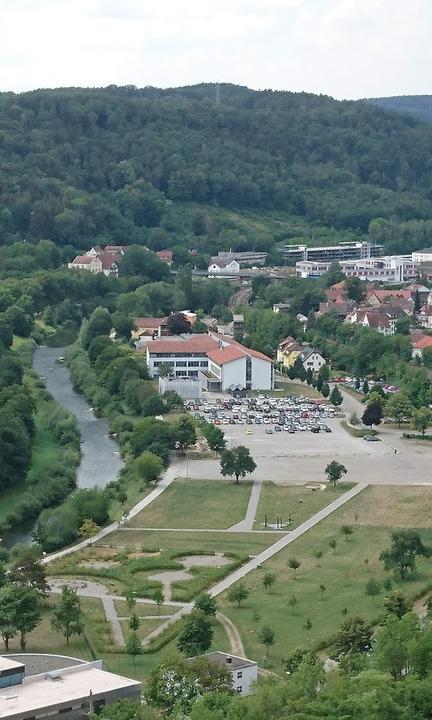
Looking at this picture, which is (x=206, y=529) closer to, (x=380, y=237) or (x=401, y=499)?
(x=401, y=499)

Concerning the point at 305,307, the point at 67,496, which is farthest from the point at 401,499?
the point at 305,307

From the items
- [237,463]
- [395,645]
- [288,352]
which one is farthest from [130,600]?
[288,352]

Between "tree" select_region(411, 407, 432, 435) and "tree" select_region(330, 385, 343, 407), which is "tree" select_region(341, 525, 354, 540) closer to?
"tree" select_region(411, 407, 432, 435)

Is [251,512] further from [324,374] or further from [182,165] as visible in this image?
[182,165]

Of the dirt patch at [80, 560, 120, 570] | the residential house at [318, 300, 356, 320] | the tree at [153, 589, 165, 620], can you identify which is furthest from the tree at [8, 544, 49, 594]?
the residential house at [318, 300, 356, 320]

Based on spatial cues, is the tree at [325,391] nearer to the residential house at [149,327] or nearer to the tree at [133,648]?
the residential house at [149,327]

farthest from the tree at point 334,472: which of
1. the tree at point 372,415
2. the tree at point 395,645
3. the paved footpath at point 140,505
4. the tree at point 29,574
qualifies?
the tree at point 395,645
